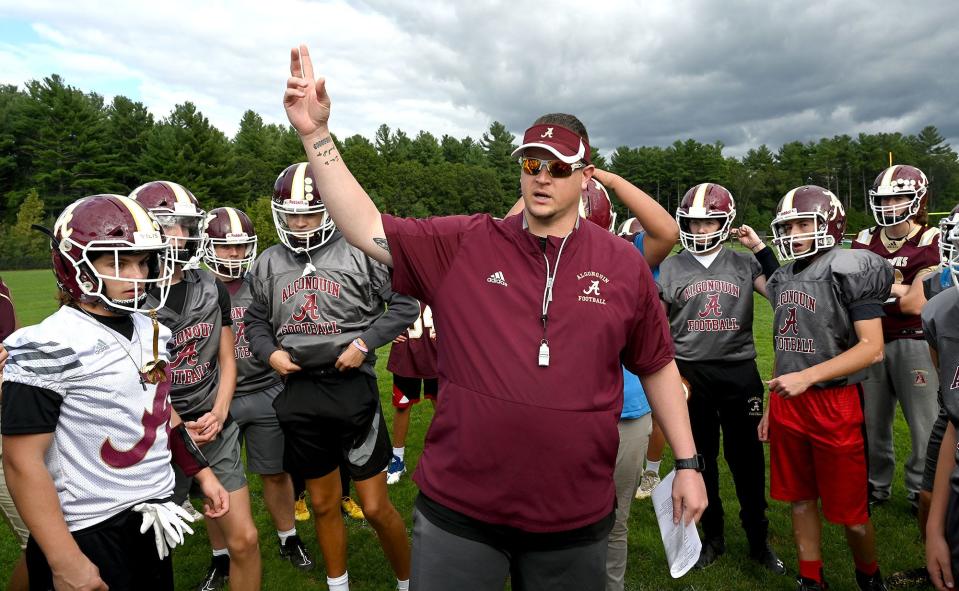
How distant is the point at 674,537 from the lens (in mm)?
2463

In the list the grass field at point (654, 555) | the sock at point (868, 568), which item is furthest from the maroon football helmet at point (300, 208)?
the sock at point (868, 568)

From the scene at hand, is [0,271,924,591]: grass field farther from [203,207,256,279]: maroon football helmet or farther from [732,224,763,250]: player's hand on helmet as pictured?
[732,224,763,250]: player's hand on helmet

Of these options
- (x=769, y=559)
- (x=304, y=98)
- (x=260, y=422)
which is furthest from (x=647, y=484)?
(x=304, y=98)

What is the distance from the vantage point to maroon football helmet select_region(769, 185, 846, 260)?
12.8 feet

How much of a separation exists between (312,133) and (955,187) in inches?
3830

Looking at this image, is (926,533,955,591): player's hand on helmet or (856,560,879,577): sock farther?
(856,560,879,577): sock

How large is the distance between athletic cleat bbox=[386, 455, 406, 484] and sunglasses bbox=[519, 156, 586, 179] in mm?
4339

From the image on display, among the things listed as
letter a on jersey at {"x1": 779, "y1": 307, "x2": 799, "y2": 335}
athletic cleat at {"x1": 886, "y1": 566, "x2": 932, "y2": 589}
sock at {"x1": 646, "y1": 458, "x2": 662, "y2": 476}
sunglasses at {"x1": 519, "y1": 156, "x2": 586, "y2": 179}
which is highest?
sunglasses at {"x1": 519, "y1": 156, "x2": 586, "y2": 179}

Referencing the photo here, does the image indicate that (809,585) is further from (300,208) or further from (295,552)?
(300,208)

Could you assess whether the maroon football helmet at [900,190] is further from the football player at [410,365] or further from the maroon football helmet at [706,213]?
the football player at [410,365]

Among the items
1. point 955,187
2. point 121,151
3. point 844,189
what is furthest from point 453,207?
point 955,187

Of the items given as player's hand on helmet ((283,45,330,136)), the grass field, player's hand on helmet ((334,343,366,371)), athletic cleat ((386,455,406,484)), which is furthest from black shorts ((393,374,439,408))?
player's hand on helmet ((283,45,330,136))

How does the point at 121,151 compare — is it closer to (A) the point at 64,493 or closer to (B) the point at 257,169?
(B) the point at 257,169

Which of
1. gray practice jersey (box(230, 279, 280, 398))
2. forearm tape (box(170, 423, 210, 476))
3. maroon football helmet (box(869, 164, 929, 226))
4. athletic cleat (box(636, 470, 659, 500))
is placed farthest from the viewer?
Result: athletic cleat (box(636, 470, 659, 500))
